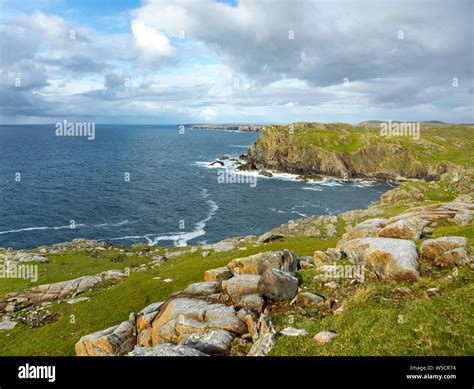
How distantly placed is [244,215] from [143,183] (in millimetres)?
60467

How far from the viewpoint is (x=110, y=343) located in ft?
65.7

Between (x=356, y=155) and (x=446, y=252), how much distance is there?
15935 centimetres

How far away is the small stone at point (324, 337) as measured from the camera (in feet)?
48.4

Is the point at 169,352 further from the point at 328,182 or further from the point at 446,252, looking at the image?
the point at 328,182

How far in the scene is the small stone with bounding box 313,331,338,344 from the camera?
1476cm

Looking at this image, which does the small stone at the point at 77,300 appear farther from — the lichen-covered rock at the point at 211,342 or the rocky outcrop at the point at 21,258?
the lichen-covered rock at the point at 211,342

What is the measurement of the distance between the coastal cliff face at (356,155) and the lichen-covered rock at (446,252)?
144 metres

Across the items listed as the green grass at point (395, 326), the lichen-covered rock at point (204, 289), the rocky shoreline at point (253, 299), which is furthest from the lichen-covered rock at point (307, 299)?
the lichen-covered rock at point (204, 289)

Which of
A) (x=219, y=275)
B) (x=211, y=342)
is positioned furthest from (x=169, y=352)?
(x=219, y=275)

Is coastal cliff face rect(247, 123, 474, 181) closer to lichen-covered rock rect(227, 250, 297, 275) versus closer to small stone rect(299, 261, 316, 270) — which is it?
small stone rect(299, 261, 316, 270)

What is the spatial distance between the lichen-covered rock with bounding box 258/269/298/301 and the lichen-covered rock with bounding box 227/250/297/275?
14.5 ft
